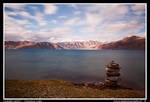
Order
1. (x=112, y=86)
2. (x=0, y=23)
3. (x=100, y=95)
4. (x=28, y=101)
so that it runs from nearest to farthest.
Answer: (x=28, y=101)
(x=100, y=95)
(x=0, y=23)
(x=112, y=86)

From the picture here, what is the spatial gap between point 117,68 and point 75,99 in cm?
771

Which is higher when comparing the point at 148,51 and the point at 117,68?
→ the point at 148,51

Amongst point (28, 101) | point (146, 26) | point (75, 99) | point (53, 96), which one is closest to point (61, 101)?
point (53, 96)

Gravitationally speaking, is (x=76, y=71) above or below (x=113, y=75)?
below

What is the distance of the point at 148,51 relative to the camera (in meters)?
7.95

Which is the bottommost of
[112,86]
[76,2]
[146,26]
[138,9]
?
[112,86]

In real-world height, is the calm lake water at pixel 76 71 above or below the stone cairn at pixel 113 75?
below

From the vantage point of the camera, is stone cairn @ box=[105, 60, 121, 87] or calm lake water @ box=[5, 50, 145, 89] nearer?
stone cairn @ box=[105, 60, 121, 87]

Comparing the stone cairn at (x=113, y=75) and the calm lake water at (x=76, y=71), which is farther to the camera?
the calm lake water at (x=76, y=71)

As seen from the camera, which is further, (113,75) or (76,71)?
(76,71)

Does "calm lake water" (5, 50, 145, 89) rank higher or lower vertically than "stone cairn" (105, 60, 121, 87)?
lower

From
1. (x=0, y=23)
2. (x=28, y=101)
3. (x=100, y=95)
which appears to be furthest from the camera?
(x=0, y=23)

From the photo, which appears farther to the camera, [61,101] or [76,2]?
[76,2]

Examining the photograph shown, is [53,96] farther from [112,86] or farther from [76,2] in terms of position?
[76,2]
